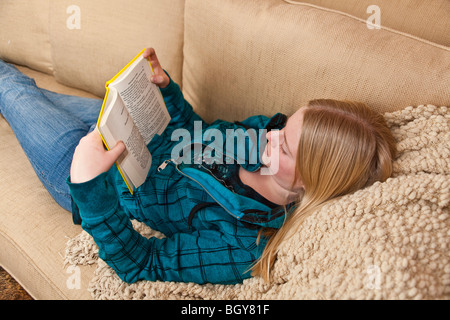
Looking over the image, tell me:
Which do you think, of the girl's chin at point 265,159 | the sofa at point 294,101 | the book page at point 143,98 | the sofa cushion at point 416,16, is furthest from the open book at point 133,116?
the sofa cushion at point 416,16

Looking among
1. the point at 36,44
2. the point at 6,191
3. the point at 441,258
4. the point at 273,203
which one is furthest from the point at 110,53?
the point at 441,258

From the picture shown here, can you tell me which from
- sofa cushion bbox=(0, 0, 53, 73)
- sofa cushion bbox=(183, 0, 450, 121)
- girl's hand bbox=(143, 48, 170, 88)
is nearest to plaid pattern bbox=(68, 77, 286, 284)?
sofa cushion bbox=(183, 0, 450, 121)

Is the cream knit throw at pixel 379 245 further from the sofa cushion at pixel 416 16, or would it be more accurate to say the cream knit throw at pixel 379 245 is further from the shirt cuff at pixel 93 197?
the sofa cushion at pixel 416 16

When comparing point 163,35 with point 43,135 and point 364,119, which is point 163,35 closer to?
point 43,135

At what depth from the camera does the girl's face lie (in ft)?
2.70

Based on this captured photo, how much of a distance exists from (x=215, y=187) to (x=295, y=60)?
1.26 feet

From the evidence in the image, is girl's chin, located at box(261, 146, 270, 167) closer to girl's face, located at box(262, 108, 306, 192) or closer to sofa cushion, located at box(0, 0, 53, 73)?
girl's face, located at box(262, 108, 306, 192)

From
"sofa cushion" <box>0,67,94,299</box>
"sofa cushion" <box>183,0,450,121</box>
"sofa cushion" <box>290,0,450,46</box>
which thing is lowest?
"sofa cushion" <box>0,67,94,299</box>

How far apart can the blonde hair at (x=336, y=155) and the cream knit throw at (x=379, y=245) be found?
0.10ft

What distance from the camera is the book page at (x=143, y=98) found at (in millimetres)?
814

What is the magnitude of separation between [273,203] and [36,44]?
1.12m

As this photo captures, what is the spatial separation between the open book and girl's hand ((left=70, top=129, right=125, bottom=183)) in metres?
0.02

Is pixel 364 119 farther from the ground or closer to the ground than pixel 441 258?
farther from the ground

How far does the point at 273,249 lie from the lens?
2.55 ft
